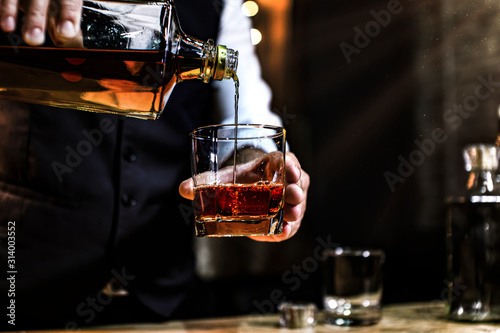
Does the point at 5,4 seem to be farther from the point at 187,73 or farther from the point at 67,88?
the point at 187,73

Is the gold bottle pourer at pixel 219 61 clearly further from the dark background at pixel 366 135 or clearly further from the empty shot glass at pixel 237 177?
the dark background at pixel 366 135

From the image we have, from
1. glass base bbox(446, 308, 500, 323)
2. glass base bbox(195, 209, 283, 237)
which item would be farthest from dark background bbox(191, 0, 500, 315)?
glass base bbox(195, 209, 283, 237)

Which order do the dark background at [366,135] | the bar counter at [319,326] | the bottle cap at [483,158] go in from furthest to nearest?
the dark background at [366,135] < the bottle cap at [483,158] < the bar counter at [319,326]

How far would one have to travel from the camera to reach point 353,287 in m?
1.18

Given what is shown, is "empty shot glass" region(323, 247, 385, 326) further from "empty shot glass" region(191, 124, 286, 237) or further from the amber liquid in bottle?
the amber liquid in bottle

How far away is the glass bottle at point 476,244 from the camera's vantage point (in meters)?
1.20

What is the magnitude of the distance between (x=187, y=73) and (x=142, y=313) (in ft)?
2.73

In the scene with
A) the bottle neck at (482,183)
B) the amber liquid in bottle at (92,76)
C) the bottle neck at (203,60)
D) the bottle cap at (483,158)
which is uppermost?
the bottle neck at (203,60)

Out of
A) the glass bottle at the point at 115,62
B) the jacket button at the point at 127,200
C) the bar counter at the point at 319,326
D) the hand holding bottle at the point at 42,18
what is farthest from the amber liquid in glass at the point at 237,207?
the jacket button at the point at 127,200

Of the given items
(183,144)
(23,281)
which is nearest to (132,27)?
(183,144)

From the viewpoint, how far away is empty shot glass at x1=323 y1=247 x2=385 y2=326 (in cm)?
117

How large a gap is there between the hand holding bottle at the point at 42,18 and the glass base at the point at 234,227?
0.33m

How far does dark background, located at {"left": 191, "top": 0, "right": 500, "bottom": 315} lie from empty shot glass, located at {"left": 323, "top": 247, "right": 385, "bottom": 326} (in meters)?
0.80

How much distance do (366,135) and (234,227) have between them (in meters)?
1.42
